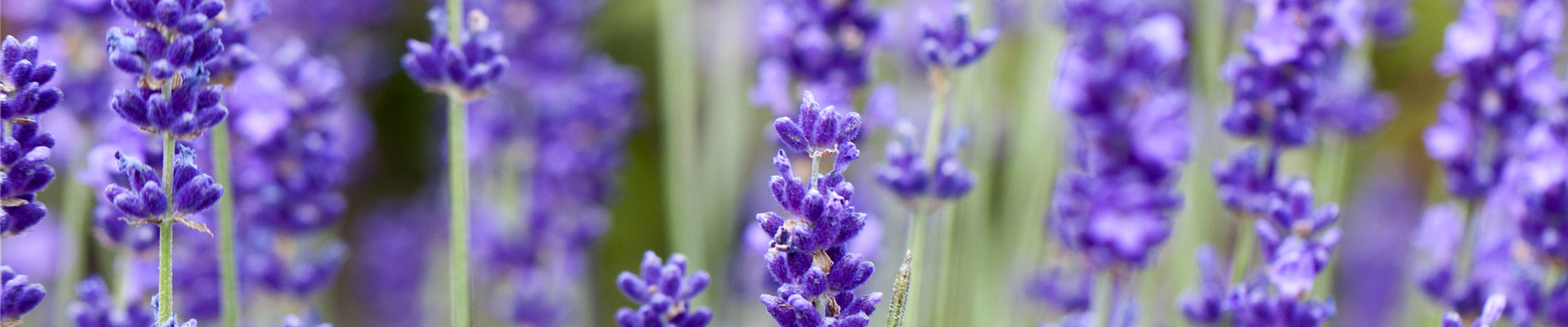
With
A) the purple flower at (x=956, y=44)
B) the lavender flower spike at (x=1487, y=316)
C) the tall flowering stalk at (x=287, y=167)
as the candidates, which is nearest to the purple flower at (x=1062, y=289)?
the purple flower at (x=956, y=44)

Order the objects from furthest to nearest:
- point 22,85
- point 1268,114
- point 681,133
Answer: point 681,133, point 1268,114, point 22,85

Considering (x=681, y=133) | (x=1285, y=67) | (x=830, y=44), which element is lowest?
(x=1285, y=67)

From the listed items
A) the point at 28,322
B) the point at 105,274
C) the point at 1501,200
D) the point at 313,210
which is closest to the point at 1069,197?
the point at 1501,200

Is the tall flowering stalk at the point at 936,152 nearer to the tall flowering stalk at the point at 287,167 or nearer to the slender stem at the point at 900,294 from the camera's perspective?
the slender stem at the point at 900,294

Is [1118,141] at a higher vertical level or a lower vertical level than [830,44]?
lower

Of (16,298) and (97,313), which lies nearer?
(16,298)

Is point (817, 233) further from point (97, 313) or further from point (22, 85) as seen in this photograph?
point (97, 313)

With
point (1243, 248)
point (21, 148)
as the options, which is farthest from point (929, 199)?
point (21, 148)
